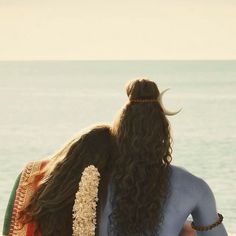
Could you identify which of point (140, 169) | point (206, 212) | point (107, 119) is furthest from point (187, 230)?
point (107, 119)

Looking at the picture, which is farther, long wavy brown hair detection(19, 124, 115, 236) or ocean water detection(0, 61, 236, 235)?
ocean water detection(0, 61, 236, 235)

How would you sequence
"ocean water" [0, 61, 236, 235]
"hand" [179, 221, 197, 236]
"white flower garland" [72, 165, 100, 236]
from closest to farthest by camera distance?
"white flower garland" [72, 165, 100, 236], "hand" [179, 221, 197, 236], "ocean water" [0, 61, 236, 235]

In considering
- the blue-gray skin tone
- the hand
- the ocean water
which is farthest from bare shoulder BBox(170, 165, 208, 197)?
the ocean water

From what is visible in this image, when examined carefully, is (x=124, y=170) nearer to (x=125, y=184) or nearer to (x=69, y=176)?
(x=125, y=184)

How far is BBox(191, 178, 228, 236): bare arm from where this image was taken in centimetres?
368

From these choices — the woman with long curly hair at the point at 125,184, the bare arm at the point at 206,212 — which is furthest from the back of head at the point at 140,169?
the bare arm at the point at 206,212

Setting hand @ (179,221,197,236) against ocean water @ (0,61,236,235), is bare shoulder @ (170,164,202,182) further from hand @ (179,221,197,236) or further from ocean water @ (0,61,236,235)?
ocean water @ (0,61,236,235)

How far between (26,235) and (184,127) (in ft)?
113

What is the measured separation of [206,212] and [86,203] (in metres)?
0.49

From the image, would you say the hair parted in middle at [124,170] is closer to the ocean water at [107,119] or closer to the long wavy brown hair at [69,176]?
the long wavy brown hair at [69,176]

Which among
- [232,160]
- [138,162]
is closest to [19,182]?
[138,162]

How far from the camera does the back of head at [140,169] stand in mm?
3637

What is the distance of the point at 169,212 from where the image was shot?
12.1ft

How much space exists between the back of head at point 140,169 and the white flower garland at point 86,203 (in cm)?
8
